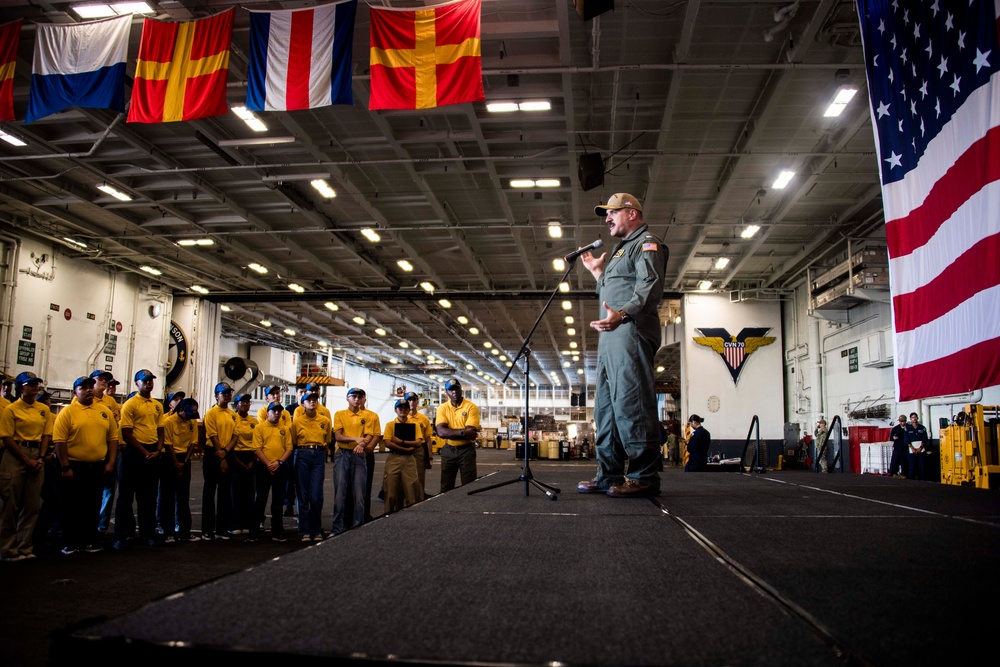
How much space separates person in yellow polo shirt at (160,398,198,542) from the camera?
7211 millimetres

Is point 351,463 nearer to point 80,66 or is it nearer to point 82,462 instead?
point 82,462

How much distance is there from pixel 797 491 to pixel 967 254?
195cm

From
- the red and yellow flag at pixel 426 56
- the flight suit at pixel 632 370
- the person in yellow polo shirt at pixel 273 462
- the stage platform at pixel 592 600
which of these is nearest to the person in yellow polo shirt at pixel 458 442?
the person in yellow polo shirt at pixel 273 462

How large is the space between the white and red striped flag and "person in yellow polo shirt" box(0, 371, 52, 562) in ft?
13.2

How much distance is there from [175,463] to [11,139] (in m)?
8.66

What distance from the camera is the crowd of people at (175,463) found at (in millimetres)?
5965

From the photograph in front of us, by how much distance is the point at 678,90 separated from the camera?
10070 mm

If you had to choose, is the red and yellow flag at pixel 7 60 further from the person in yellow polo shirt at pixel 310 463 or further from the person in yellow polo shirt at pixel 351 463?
the person in yellow polo shirt at pixel 351 463

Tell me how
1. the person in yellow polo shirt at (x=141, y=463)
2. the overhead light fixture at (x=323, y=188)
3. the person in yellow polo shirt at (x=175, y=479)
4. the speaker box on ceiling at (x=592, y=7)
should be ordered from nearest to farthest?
the speaker box on ceiling at (x=592, y=7), the person in yellow polo shirt at (x=141, y=463), the person in yellow polo shirt at (x=175, y=479), the overhead light fixture at (x=323, y=188)

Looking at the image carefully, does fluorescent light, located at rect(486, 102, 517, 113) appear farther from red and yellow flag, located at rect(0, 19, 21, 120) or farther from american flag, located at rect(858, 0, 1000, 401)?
american flag, located at rect(858, 0, 1000, 401)

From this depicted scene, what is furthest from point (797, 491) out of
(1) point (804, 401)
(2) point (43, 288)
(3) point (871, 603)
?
(2) point (43, 288)

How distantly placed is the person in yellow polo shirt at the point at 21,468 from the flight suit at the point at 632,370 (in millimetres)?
5383

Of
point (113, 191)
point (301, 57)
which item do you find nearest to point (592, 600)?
point (301, 57)

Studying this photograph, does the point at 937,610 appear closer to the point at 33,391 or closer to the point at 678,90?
the point at 33,391
